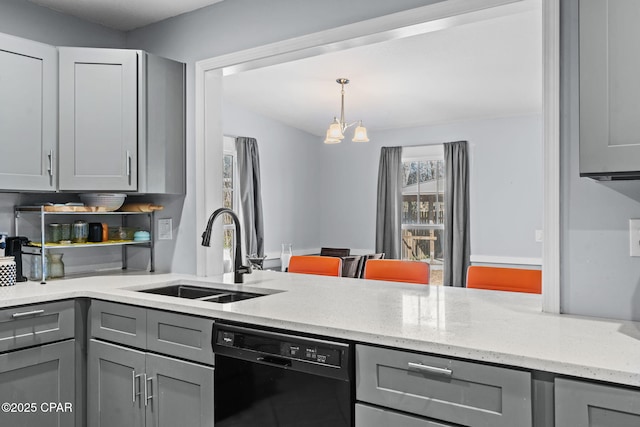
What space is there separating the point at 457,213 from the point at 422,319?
443cm

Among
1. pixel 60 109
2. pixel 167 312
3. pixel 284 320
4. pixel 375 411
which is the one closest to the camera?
pixel 375 411

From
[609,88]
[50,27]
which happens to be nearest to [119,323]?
[50,27]

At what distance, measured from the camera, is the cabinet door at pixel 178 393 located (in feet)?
6.27

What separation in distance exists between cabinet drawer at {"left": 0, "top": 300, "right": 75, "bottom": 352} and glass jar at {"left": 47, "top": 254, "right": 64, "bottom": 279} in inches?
21.0

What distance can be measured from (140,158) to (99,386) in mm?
1172

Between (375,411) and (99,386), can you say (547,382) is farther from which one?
(99,386)

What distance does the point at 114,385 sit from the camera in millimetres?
2254

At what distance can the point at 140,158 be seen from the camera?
8.86ft

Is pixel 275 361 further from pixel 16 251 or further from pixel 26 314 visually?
pixel 16 251

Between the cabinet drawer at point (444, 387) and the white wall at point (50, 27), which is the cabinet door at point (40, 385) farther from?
the white wall at point (50, 27)

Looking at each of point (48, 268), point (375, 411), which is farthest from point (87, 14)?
point (375, 411)

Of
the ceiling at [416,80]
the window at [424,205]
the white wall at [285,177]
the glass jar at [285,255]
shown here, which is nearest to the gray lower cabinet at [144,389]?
the ceiling at [416,80]

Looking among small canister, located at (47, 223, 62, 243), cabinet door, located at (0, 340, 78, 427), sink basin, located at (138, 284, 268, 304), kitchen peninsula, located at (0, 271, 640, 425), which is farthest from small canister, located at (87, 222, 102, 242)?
cabinet door, located at (0, 340, 78, 427)

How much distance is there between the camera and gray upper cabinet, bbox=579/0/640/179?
1.32 metres
